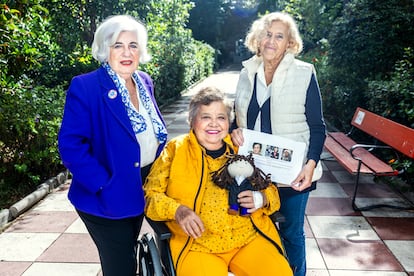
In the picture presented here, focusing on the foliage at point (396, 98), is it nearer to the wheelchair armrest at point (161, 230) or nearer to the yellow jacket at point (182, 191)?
the yellow jacket at point (182, 191)

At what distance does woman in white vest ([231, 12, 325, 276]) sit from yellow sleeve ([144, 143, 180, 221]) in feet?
1.24

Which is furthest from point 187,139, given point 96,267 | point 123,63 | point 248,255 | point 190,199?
point 96,267

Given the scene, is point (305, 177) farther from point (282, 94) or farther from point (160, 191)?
point (160, 191)

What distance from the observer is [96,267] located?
2832mm

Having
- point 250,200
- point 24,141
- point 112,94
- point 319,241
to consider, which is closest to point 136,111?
point 112,94

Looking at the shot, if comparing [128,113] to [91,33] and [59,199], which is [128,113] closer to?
[59,199]

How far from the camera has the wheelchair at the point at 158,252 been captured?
1.82 meters

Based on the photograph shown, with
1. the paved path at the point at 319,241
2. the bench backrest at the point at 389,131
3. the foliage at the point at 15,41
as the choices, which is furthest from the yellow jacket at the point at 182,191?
the foliage at the point at 15,41

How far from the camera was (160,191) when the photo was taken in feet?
6.37

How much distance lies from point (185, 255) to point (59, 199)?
8.84 ft

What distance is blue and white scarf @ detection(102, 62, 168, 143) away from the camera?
177 centimetres

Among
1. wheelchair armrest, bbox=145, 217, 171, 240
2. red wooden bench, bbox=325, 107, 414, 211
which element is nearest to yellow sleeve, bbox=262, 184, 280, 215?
wheelchair armrest, bbox=145, 217, 171, 240

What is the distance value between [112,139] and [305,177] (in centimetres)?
100

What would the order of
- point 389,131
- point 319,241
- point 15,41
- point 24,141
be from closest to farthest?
point 319,241, point 15,41, point 389,131, point 24,141
